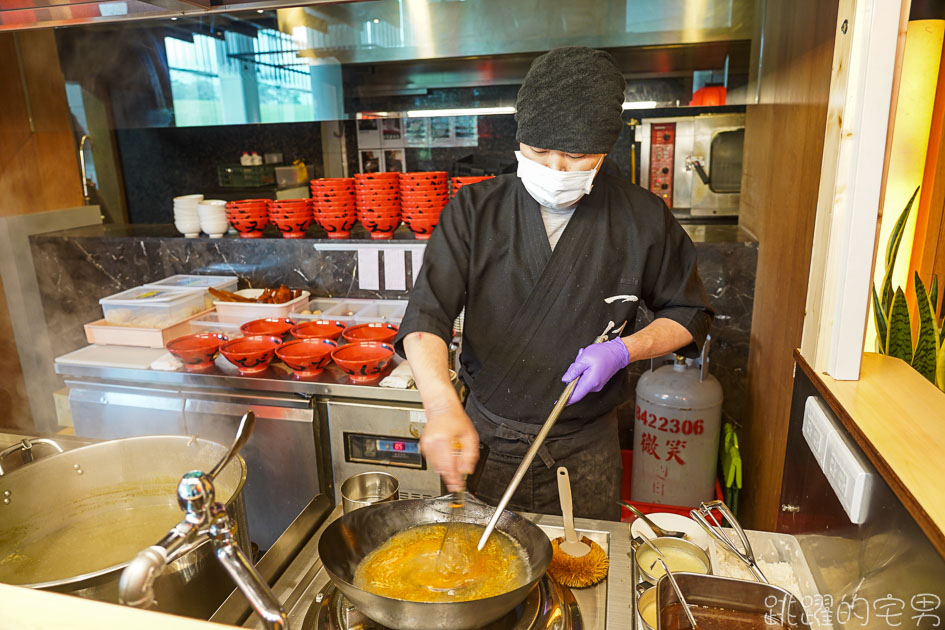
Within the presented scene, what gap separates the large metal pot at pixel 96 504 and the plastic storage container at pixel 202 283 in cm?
197

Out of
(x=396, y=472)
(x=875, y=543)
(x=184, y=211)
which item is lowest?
(x=396, y=472)

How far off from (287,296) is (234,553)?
259 centimetres

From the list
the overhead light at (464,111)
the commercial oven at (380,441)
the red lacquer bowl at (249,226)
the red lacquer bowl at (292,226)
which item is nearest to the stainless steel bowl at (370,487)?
the commercial oven at (380,441)

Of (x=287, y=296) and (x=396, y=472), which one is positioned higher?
(x=287, y=296)

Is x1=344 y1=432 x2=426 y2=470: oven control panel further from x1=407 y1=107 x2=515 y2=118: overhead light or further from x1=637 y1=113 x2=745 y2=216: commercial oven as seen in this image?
x1=407 y1=107 x2=515 y2=118: overhead light

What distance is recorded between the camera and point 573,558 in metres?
1.18

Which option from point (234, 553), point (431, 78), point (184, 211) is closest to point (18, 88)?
point (184, 211)

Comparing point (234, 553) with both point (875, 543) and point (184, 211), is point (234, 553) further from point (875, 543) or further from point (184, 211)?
point (184, 211)

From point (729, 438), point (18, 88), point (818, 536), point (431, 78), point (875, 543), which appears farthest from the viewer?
point (431, 78)

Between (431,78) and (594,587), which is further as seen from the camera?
(431,78)

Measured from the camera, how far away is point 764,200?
2734 millimetres

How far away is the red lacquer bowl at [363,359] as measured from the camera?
2.59 meters

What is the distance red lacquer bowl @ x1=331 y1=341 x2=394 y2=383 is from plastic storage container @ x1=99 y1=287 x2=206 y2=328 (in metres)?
0.93

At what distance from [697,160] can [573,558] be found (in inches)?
145
